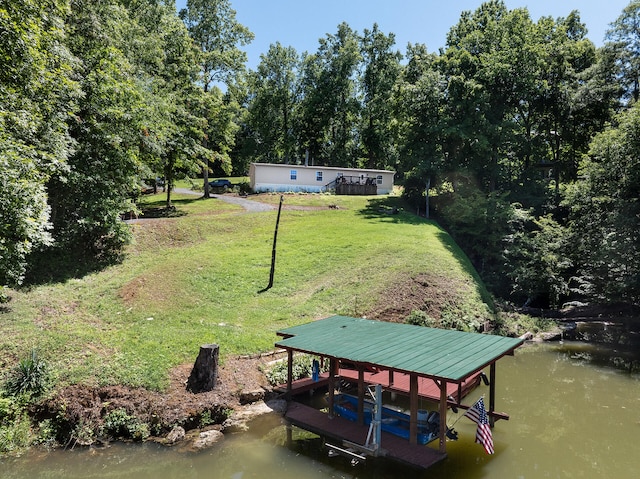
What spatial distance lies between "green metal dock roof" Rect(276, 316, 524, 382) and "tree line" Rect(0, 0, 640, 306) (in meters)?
9.66

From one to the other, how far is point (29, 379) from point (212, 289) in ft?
34.3

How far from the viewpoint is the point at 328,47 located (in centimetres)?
6378

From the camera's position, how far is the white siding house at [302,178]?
49.6 metres

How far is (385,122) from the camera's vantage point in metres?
61.3

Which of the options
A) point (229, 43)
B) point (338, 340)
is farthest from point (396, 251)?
point (229, 43)

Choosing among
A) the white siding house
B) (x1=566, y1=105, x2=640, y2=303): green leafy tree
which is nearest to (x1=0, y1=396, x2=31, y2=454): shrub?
(x1=566, y1=105, x2=640, y2=303): green leafy tree

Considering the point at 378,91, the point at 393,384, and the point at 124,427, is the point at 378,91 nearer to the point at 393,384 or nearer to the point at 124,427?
the point at 393,384

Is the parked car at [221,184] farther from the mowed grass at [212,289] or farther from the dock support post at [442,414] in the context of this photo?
the dock support post at [442,414]

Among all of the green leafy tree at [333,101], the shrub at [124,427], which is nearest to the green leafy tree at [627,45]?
the green leafy tree at [333,101]

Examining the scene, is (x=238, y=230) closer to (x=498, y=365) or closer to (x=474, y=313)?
(x=474, y=313)

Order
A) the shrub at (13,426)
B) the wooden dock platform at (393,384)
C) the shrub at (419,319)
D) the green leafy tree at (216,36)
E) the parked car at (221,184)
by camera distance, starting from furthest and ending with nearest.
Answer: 1. the parked car at (221,184)
2. the green leafy tree at (216,36)
3. the shrub at (419,319)
4. the wooden dock platform at (393,384)
5. the shrub at (13,426)

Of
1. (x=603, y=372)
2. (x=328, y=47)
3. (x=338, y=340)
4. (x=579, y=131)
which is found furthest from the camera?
(x=328, y=47)

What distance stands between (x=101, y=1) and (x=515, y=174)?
38038 millimetres

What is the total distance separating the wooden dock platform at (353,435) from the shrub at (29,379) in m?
6.80
